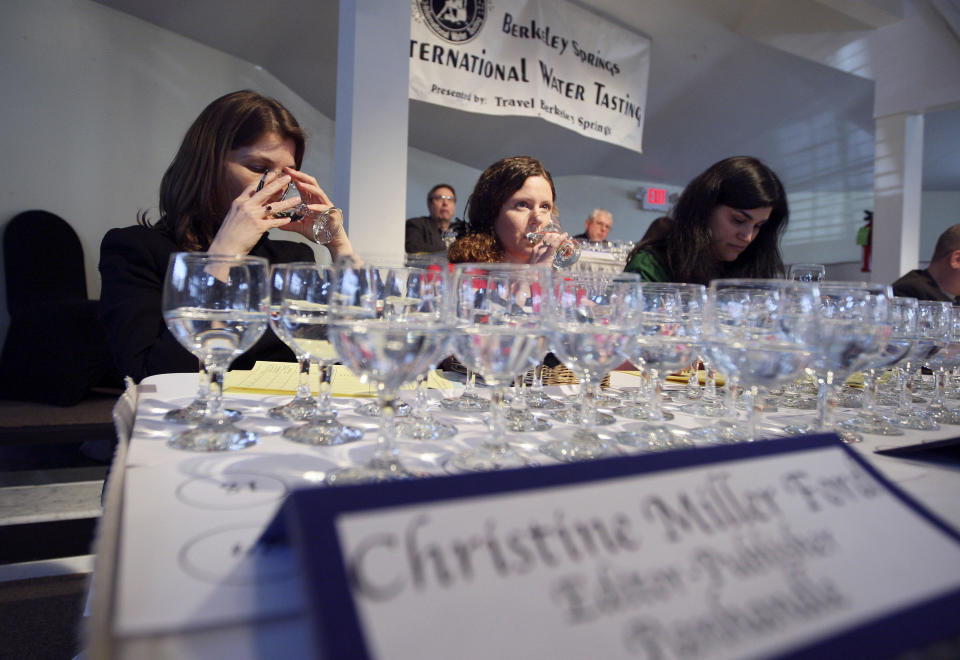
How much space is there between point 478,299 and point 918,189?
533 cm

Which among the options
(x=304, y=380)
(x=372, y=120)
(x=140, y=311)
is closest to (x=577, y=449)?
(x=304, y=380)

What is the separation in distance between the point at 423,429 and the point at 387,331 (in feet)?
0.79

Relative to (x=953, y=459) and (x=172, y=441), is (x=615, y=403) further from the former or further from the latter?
(x=172, y=441)

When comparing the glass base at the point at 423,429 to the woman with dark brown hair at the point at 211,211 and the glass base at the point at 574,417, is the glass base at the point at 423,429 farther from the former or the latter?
the woman with dark brown hair at the point at 211,211

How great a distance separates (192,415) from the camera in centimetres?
67

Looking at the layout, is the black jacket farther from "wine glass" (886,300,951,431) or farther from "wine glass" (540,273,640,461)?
"wine glass" (886,300,951,431)

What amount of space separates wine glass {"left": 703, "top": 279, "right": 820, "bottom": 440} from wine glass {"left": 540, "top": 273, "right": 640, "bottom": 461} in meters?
0.10

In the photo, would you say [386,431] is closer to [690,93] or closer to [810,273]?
[810,273]

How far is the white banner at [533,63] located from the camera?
2762 millimetres

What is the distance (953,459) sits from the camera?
70cm

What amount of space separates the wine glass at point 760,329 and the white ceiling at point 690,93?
332cm

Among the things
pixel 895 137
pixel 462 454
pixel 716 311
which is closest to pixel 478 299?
pixel 462 454

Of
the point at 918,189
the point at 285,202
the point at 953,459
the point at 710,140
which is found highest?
the point at 710,140

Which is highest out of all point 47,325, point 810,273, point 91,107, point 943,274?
point 91,107
